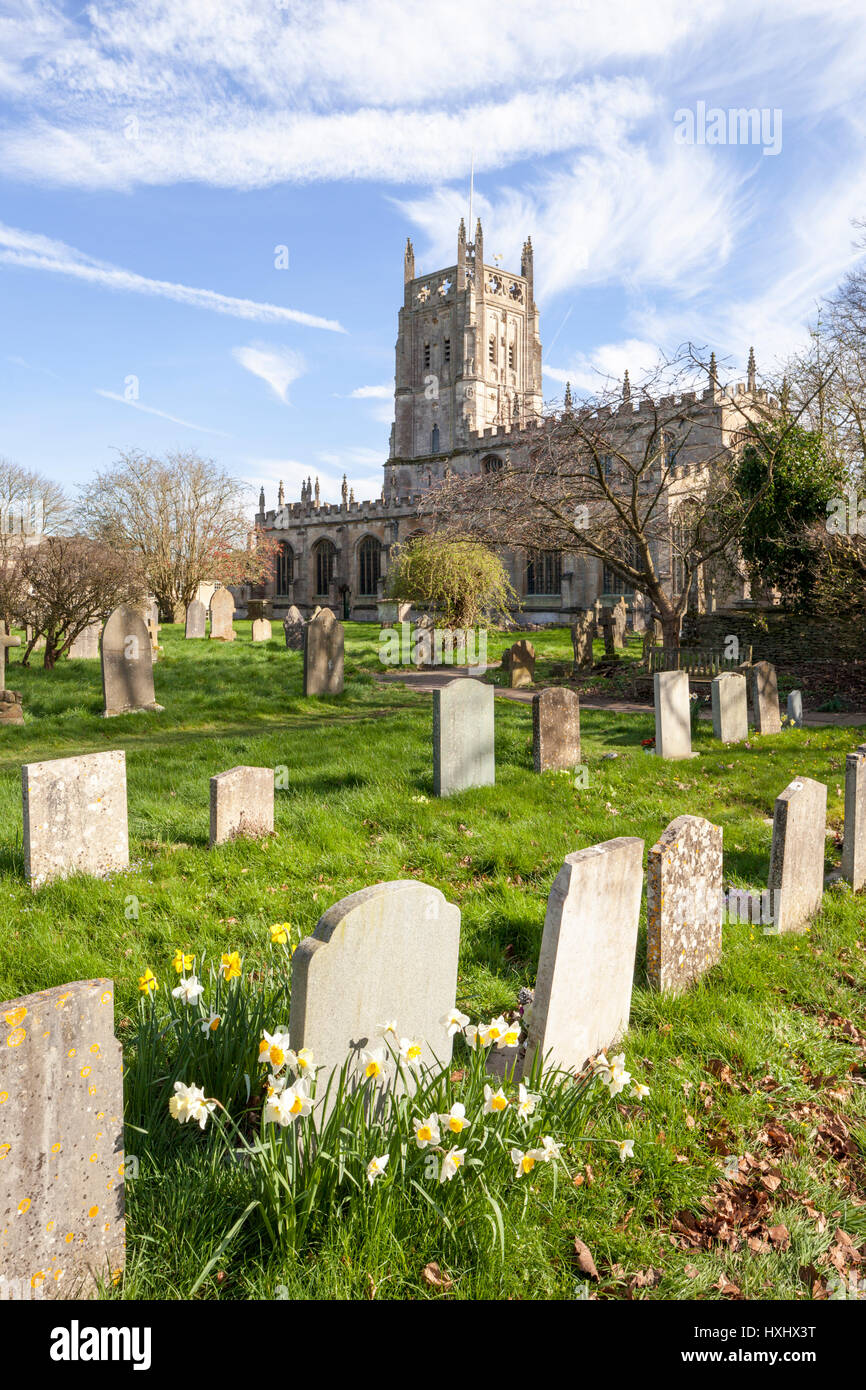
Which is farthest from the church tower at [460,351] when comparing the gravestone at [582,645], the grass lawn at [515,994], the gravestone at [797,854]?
the gravestone at [797,854]

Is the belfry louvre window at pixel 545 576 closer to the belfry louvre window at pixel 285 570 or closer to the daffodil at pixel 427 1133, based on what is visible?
the belfry louvre window at pixel 285 570

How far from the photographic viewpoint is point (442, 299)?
60.0 meters

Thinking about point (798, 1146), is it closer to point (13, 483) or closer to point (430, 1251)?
point (430, 1251)

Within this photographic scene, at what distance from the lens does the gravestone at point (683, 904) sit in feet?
13.0

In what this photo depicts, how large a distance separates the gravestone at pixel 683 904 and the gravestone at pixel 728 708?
6.06 meters

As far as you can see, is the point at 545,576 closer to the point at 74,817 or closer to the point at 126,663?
the point at 126,663

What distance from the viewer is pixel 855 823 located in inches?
213

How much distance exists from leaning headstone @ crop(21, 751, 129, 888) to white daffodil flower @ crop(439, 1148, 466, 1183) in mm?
3630

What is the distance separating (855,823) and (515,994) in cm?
299

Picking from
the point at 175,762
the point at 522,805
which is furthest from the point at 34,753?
the point at 522,805

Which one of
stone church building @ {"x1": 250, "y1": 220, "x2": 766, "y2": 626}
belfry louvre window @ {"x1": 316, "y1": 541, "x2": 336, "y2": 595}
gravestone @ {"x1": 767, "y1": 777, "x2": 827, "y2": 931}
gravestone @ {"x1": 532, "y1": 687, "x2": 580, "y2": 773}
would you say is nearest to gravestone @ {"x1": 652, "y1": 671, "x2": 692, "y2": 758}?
gravestone @ {"x1": 532, "y1": 687, "x2": 580, "y2": 773}

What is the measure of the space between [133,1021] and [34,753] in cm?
726

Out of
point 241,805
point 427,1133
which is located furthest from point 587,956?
point 241,805

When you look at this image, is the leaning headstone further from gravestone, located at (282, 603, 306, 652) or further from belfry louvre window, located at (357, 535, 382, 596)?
belfry louvre window, located at (357, 535, 382, 596)
